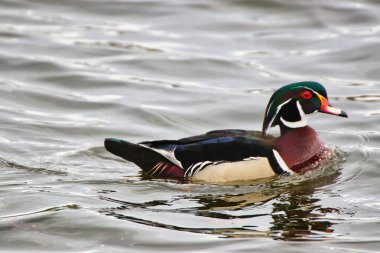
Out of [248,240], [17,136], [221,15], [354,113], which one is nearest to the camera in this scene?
[248,240]

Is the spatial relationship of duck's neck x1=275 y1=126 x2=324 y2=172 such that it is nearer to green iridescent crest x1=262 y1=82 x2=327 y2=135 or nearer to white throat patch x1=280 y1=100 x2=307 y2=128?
white throat patch x1=280 y1=100 x2=307 y2=128

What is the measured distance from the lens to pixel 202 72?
15.3m

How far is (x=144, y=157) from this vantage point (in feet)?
34.4

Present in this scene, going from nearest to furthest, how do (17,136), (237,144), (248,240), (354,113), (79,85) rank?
(248,240), (237,144), (17,136), (354,113), (79,85)

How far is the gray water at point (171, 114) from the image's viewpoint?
8734 mm

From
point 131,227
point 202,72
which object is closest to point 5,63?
point 202,72

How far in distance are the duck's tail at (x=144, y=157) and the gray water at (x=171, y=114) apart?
0.18 meters

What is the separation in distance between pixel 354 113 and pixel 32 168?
4570 millimetres

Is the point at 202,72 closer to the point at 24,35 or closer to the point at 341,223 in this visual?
the point at 24,35

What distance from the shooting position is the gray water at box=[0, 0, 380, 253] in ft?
28.7

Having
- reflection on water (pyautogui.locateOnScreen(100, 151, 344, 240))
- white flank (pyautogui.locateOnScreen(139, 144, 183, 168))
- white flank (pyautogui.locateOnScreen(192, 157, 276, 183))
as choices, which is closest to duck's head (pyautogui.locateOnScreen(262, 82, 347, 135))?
white flank (pyautogui.locateOnScreen(192, 157, 276, 183))

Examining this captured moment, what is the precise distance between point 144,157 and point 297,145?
1.59m

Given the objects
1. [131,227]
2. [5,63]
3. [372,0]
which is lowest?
[131,227]

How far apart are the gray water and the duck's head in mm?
655
